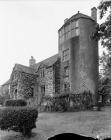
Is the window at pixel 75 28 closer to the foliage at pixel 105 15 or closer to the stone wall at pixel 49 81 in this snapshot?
the stone wall at pixel 49 81

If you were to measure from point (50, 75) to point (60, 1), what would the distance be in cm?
1437

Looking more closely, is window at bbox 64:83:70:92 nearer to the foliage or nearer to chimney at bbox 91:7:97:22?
chimney at bbox 91:7:97:22

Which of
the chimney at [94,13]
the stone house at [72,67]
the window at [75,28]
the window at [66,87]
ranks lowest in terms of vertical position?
the window at [66,87]

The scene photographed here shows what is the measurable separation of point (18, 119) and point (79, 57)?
15.6 metres

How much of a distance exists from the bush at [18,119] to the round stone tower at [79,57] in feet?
41.4

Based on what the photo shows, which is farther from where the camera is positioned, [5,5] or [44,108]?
[44,108]

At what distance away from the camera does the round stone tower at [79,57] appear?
23.0 meters

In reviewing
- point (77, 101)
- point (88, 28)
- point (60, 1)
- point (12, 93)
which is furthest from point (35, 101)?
point (60, 1)

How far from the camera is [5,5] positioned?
→ 1282 centimetres

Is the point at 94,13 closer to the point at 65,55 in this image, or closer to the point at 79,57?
the point at 65,55

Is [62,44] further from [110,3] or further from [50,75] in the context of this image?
[110,3]

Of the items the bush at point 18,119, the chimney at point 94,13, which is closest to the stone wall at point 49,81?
the chimney at point 94,13

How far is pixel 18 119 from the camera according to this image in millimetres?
9477

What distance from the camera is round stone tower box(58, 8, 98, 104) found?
75.4 feet
